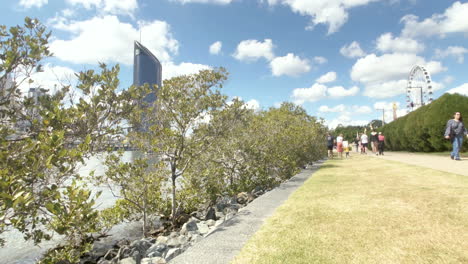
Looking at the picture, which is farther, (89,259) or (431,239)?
(89,259)

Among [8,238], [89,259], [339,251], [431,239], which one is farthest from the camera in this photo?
[8,238]

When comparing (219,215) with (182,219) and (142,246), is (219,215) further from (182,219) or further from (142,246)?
(142,246)

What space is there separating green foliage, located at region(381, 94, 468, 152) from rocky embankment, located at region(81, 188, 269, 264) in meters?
18.4

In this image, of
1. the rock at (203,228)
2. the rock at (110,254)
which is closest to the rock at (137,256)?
the rock at (110,254)

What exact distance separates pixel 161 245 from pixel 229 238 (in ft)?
6.82

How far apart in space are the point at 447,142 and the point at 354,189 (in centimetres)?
1702

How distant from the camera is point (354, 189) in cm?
752

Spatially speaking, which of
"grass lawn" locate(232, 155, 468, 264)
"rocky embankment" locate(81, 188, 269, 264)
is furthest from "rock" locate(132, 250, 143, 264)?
"grass lawn" locate(232, 155, 468, 264)

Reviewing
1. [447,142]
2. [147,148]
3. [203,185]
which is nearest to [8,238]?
[147,148]

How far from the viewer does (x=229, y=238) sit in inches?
164

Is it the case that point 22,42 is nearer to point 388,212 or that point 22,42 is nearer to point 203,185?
point 388,212

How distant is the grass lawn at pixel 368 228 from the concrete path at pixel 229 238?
0.53ft

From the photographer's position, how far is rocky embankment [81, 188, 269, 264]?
5121 millimetres

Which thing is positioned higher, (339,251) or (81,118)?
(81,118)
